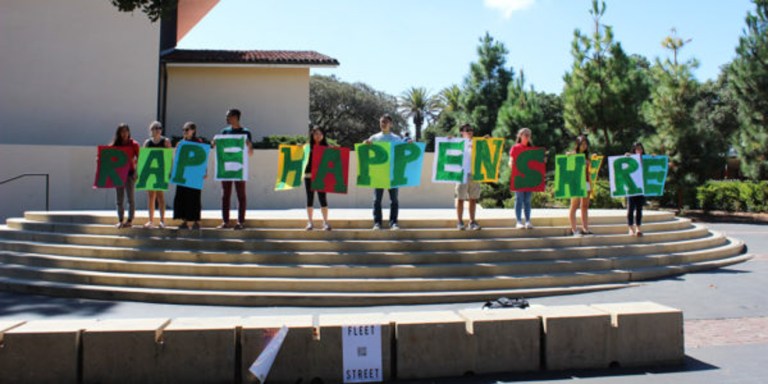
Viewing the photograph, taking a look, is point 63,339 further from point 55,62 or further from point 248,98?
point 248,98

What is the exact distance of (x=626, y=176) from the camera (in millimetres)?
11062

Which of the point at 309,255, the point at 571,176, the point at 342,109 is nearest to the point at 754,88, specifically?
the point at 571,176

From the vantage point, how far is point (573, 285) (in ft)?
29.0

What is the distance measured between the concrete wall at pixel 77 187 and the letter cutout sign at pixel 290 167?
5.55 metres

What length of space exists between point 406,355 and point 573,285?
4.98 metres

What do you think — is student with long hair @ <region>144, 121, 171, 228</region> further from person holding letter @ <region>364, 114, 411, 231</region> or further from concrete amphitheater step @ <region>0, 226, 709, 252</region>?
person holding letter @ <region>364, 114, 411, 231</region>

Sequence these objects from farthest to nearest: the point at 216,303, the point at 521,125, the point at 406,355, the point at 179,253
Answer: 1. the point at 521,125
2. the point at 179,253
3. the point at 216,303
4. the point at 406,355

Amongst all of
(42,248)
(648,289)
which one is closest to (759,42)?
(648,289)

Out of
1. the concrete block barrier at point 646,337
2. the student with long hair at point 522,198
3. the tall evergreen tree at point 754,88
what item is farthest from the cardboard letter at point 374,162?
the tall evergreen tree at point 754,88

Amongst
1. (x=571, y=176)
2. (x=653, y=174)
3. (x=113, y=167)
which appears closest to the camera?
(x=113, y=167)

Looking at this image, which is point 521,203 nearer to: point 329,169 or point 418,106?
point 329,169

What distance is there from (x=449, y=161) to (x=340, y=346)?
604 cm

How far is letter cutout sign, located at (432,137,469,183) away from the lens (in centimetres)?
1005

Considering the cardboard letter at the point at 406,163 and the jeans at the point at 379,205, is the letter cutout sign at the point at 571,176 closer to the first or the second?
the cardboard letter at the point at 406,163
